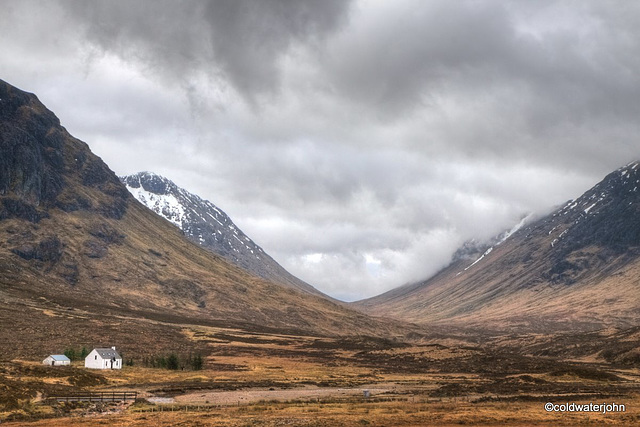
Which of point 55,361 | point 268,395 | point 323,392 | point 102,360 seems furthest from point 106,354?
point 323,392

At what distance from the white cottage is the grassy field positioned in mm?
2893

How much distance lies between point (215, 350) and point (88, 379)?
7506 centimetres

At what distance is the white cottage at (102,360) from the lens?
10894cm

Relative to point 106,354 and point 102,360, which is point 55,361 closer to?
point 102,360

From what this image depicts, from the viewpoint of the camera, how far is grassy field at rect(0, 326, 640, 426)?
5412 centimetres

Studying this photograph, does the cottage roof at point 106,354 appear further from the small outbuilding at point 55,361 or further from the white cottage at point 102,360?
the small outbuilding at point 55,361

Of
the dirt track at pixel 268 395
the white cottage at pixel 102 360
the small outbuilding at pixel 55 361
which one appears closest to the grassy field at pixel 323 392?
the dirt track at pixel 268 395

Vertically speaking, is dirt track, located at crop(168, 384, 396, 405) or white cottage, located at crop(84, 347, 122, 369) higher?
white cottage, located at crop(84, 347, 122, 369)

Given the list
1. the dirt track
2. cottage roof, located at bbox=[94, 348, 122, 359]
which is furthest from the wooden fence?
cottage roof, located at bbox=[94, 348, 122, 359]

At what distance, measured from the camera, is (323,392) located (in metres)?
82.6

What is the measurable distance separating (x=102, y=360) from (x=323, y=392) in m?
47.4

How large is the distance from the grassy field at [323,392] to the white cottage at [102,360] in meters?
2.89

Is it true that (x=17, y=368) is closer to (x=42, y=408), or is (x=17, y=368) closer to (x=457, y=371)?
(x=42, y=408)

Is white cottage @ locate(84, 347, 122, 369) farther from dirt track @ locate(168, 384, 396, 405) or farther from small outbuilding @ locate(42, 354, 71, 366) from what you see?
dirt track @ locate(168, 384, 396, 405)
